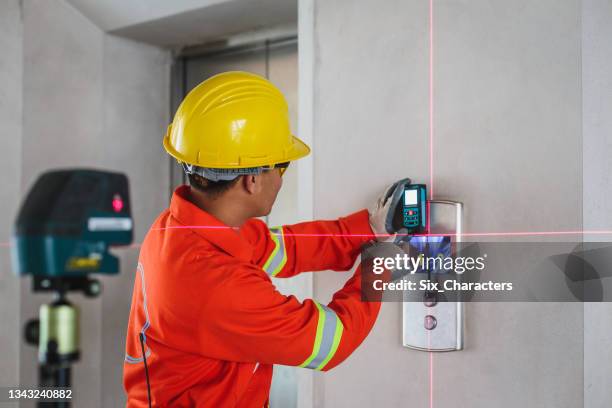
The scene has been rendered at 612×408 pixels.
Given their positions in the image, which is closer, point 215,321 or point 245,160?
point 215,321

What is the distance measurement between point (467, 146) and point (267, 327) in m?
0.71

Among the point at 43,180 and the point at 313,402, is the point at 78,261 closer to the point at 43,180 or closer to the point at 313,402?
the point at 43,180

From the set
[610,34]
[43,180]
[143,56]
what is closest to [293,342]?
[43,180]

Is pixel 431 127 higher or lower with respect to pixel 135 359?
higher

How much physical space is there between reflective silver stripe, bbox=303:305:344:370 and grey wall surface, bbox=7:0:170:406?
3.40 feet

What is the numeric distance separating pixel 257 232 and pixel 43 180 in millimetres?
773

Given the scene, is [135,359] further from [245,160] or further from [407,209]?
[407,209]

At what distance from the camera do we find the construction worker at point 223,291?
3.80ft

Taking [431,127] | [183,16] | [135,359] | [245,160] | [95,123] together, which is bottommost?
[135,359]

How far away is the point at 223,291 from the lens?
114 centimetres

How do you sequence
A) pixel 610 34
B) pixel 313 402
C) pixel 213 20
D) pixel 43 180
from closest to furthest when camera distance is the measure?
pixel 43 180 → pixel 610 34 → pixel 313 402 → pixel 213 20

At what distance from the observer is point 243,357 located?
119 cm

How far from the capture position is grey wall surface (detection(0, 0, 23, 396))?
196cm

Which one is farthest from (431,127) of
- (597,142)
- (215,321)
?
(215,321)
